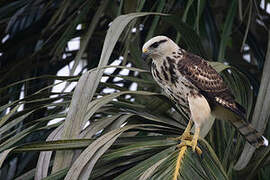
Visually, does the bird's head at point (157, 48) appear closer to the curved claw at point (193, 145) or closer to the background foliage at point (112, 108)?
the background foliage at point (112, 108)

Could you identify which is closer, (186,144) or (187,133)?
(186,144)

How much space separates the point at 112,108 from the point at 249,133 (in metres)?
0.81

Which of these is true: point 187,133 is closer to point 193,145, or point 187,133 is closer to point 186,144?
point 193,145

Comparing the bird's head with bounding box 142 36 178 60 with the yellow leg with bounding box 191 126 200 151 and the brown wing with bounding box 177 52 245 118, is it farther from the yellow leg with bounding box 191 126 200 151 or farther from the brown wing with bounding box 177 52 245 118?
the yellow leg with bounding box 191 126 200 151

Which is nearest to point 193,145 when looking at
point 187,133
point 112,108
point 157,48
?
point 187,133

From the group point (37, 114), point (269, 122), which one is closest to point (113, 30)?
point (269, 122)

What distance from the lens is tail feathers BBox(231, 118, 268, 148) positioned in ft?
10.9

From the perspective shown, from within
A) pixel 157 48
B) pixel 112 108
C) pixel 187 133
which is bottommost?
pixel 187 133

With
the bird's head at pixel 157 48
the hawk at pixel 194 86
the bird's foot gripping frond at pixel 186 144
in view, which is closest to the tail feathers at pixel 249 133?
the hawk at pixel 194 86

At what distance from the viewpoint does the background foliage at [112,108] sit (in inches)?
98.3

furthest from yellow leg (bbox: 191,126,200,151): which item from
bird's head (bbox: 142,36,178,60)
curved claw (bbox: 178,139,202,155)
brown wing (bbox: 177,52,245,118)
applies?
bird's head (bbox: 142,36,178,60)

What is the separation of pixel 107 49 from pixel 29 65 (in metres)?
2.13

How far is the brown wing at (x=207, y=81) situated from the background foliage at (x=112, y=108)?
64 millimetres

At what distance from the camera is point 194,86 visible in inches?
132
